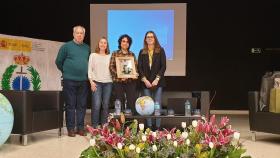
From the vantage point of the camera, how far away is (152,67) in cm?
539

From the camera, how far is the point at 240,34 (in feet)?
29.2

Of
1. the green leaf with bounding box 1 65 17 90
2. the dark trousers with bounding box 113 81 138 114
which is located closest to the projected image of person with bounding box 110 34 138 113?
the dark trousers with bounding box 113 81 138 114

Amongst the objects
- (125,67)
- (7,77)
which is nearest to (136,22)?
(7,77)

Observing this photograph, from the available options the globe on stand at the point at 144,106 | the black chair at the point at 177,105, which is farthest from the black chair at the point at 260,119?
the globe on stand at the point at 144,106

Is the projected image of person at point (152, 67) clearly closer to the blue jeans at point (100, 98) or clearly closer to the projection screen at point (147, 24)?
the blue jeans at point (100, 98)

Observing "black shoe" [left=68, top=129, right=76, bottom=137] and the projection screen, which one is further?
the projection screen

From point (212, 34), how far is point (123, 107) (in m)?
4.06

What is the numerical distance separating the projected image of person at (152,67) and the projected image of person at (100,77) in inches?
17.6

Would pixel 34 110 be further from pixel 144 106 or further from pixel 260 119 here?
pixel 260 119

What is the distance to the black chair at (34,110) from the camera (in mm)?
4504

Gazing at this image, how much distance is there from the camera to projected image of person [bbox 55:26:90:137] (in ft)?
17.0

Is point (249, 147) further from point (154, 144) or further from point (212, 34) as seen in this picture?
point (212, 34)

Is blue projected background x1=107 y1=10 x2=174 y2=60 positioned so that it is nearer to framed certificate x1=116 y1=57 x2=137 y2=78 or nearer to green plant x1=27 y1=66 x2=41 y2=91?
green plant x1=27 y1=66 x2=41 y2=91

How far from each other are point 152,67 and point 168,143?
12.6ft
